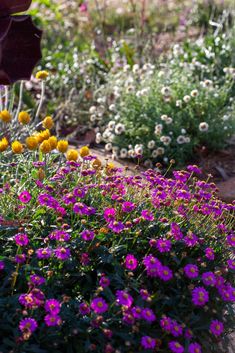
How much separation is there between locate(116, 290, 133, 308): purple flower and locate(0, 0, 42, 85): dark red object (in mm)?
1178

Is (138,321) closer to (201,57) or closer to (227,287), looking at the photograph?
(227,287)

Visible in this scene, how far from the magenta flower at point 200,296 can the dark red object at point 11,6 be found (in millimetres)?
1460

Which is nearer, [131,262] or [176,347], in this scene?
[176,347]

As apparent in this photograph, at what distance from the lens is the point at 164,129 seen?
17.7 ft

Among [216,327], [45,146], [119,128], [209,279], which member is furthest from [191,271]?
[119,128]

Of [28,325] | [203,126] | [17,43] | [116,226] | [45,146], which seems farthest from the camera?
[203,126]

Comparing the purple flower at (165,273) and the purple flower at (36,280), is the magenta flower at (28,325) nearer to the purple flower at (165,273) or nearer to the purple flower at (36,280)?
the purple flower at (36,280)

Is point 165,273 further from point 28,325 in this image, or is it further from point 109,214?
point 28,325

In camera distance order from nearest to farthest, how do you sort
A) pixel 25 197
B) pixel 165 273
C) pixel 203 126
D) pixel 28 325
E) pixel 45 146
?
pixel 28 325 → pixel 165 273 → pixel 25 197 → pixel 45 146 → pixel 203 126

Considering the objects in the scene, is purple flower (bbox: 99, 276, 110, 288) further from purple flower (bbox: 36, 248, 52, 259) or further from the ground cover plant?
purple flower (bbox: 36, 248, 52, 259)

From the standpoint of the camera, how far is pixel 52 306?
2648 mm

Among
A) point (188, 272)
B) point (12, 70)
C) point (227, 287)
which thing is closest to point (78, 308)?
point (188, 272)

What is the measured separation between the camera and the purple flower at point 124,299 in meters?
2.71

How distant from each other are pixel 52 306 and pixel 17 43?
4.41 ft
